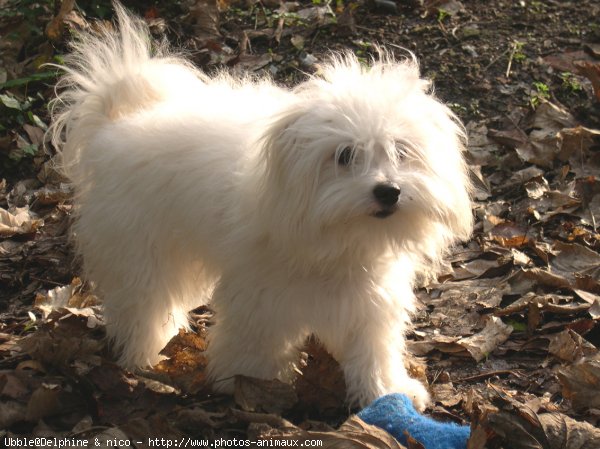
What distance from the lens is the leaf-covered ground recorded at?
354 centimetres

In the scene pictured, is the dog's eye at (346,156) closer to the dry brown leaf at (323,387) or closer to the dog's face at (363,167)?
the dog's face at (363,167)

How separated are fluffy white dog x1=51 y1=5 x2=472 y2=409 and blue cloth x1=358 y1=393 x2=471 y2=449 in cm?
22

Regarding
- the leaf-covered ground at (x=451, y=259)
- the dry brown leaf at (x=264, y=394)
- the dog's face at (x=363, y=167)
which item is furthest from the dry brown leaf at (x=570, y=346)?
the dry brown leaf at (x=264, y=394)

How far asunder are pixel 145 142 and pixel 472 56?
125 inches

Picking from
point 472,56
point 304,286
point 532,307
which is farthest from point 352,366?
point 472,56

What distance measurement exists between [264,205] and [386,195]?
542mm

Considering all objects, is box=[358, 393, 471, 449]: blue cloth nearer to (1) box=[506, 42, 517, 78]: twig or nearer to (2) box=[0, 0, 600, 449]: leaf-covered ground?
(2) box=[0, 0, 600, 449]: leaf-covered ground

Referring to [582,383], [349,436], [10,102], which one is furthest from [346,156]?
[10,102]

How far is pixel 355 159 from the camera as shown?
3.26 meters

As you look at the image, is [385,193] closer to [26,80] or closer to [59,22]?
[26,80]

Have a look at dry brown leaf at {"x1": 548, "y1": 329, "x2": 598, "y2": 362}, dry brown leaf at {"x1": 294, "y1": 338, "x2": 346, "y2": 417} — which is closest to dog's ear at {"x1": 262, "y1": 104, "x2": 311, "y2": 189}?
dry brown leaf at {"x1": 294, "y1": 338, "x2": 346, "y2": 417}

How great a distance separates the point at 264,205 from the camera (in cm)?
341

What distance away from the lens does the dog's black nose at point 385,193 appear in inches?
123

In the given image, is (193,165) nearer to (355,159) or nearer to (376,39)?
(355,159)
